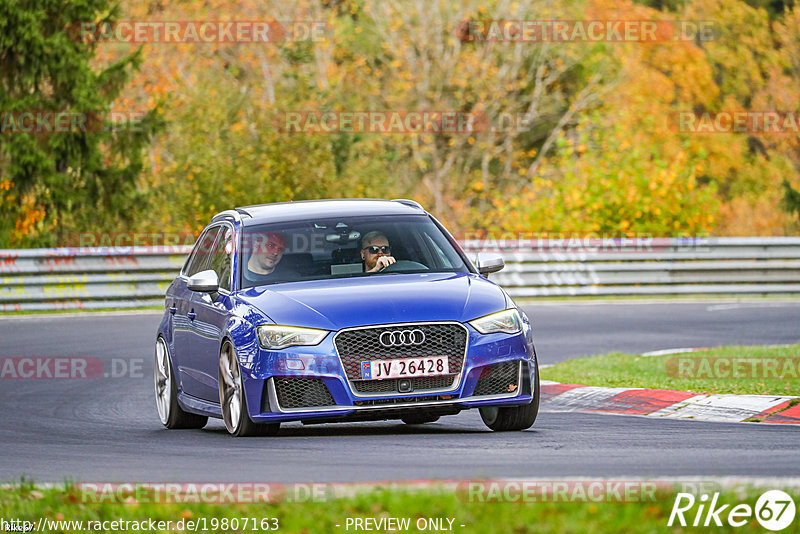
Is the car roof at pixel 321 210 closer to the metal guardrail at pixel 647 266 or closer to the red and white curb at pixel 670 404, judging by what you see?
the red and white curb at pixel 670 404

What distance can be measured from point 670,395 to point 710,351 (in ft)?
15.1

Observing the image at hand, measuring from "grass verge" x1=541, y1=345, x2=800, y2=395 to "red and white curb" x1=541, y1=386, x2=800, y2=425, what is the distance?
403 mm

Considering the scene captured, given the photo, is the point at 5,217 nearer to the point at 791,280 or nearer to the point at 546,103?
the point at 791,280

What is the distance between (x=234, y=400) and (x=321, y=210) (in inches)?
73.8

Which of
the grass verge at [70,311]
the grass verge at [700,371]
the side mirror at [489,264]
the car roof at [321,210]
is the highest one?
the car roof at [321,210]

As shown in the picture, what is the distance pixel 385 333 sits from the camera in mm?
9648

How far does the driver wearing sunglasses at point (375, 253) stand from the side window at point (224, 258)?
40.0 inches

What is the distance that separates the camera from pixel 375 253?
1095 centimetres

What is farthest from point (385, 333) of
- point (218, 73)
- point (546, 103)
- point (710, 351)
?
point (546, 103)

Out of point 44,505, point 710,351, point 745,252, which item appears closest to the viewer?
point 44,505

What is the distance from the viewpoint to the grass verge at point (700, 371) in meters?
13.2

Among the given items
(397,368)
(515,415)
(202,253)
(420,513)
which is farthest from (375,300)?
(420,513)

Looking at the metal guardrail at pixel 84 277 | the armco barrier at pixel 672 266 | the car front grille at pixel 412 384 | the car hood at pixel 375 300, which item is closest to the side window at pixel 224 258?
the car hood at pixel 375 300

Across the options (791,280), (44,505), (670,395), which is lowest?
(791,280)
